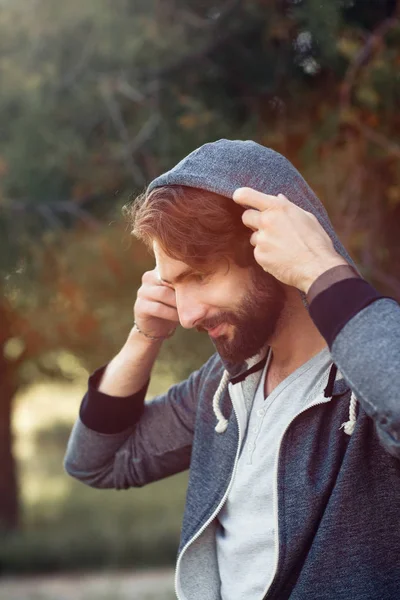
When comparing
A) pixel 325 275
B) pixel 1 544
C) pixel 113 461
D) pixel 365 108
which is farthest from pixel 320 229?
pixel 1 544


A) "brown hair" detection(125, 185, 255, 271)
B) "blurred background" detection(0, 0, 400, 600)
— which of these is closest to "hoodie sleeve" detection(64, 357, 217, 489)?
"brown hair" detection(125, 185, 255, 271)

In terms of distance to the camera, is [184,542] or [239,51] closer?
[184,542]

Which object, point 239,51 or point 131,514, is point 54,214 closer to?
point 239,51

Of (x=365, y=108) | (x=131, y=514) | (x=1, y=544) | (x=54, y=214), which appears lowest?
(x=131, y=514)

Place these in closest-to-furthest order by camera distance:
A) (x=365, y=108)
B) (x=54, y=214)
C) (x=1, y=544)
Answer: (x=365, y=108) < (x=54, y=214) < (x=1, y=544)

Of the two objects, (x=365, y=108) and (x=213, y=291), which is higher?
(x=213, y=291)

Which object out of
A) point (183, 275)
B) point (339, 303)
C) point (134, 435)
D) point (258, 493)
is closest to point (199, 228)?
point (183, 275)

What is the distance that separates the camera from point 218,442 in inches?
88.0

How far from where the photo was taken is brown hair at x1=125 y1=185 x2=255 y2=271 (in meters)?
2.06

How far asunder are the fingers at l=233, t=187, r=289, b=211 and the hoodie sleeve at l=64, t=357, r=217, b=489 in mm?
724

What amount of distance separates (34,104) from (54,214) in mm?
919

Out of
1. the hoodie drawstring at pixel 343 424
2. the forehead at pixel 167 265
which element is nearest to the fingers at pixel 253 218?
the forehead at pixel 167 265

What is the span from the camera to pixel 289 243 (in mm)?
1795

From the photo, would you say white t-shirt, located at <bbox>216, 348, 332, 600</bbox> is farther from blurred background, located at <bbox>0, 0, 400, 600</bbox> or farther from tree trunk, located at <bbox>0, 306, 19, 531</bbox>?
tree trunk, located at <bbox>0, 306, 19, 531</bbox>
